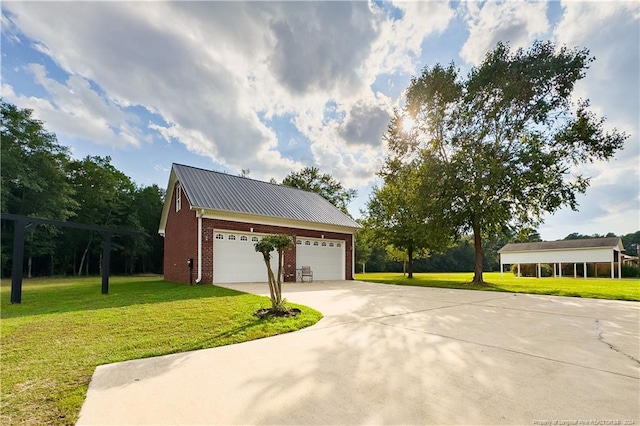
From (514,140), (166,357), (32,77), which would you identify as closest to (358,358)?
(166,357)

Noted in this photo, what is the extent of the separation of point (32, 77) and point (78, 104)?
245 cm

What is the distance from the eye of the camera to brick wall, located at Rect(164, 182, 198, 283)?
1334 centimetres

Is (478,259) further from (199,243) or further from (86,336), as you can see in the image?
(86,336)

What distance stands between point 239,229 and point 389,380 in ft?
38.7

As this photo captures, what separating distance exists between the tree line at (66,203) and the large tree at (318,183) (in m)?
15.3

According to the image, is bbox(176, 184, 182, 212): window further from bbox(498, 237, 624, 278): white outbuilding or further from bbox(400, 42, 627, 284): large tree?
bbox(498, 237, 624, 278): white outbuilding

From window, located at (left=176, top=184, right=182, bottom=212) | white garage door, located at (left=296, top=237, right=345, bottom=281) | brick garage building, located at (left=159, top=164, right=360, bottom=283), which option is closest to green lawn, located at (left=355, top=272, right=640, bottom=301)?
white garage door, located at (left=296, top=237, right=345, bottom=281)

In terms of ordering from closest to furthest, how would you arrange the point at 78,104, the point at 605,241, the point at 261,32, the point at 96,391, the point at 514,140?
the point at 96,391, the point at 261,32, the point at 78,104, the point at 514,140, the point at 605,241

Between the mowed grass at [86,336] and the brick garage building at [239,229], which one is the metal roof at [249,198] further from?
the mowed grass at [86,336]

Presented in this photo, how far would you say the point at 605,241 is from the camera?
3036cm

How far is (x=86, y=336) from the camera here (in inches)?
195

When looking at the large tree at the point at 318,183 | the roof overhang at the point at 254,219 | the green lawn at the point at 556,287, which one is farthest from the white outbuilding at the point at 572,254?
the roof overhang at the point at 254,219

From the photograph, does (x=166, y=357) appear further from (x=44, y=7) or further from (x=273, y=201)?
(x=273, y=201)

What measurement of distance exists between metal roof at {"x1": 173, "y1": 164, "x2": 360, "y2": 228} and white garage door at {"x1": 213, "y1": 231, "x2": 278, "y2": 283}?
128 centimetres
